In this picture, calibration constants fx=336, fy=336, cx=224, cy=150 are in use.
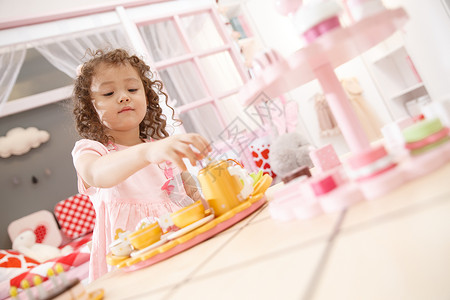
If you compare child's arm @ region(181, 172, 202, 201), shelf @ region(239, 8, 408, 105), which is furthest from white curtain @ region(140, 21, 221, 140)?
shelf @ region(239, 8, 408, 105)

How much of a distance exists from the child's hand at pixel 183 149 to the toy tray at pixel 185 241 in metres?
0.14

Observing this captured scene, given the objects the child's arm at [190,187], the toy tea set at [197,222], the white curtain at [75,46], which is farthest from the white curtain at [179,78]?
the toy tea set at [197,222]

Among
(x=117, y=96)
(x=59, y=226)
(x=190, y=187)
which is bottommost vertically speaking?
(x=190, y=187)

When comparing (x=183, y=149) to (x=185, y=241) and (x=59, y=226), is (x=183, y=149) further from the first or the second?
(x=59, y=226)

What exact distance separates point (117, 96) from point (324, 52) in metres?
0.93

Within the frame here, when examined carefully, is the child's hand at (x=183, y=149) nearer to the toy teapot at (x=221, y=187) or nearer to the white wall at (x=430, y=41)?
the toy teapot at (x=221, y=187)

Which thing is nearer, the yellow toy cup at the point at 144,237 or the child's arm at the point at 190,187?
the yellow toy cup at the point at 144,237

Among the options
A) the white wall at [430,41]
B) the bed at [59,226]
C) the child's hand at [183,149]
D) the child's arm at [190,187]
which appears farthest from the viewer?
the bed at [59,226]

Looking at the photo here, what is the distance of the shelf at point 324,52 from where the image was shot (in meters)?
0.44

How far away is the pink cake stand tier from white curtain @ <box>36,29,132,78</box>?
9.08 ft

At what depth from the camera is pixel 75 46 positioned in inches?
120

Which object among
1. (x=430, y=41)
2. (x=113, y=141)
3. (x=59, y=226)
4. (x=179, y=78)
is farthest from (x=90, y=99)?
(x=59, y=226)

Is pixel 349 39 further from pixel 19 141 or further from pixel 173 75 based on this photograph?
pixel 19 141

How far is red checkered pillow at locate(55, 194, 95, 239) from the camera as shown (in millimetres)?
3676
